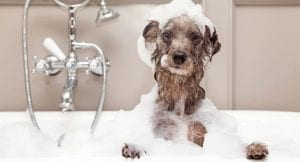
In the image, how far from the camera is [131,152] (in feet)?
3.31

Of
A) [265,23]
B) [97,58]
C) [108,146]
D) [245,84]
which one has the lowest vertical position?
[108,146]

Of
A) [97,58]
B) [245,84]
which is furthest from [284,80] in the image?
[97,58]

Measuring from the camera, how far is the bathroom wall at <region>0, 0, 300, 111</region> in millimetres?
→ 1573

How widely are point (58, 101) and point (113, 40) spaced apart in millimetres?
305

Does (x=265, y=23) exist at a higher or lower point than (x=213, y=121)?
higher

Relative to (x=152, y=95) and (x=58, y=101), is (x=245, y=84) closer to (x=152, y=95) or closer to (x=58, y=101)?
(x=152, y=95)

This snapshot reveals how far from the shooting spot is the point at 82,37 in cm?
158

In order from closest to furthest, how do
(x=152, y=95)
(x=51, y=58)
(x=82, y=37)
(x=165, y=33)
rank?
(x=165, y=33) → (x=152, y=95) → (x=51, y=58) → (x=82, y=37)

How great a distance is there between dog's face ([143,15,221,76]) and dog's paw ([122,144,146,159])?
21 cm

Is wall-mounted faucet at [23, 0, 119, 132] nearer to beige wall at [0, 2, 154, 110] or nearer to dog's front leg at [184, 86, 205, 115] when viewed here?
beige wall at [0, 2, 154, 110]

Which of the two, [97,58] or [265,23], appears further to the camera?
[265,23]

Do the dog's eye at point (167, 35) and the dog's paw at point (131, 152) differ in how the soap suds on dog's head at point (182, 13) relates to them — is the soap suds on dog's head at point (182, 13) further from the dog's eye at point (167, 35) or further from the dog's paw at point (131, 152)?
the dog's paw at point (131, 152)

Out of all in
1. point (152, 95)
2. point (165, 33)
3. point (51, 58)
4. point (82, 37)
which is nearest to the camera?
point (165, 33)

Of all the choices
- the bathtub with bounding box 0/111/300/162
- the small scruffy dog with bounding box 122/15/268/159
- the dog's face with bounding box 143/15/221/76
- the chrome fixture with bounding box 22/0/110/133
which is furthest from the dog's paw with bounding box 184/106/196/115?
the chrome fixture with bounding box 22/0/110/133
